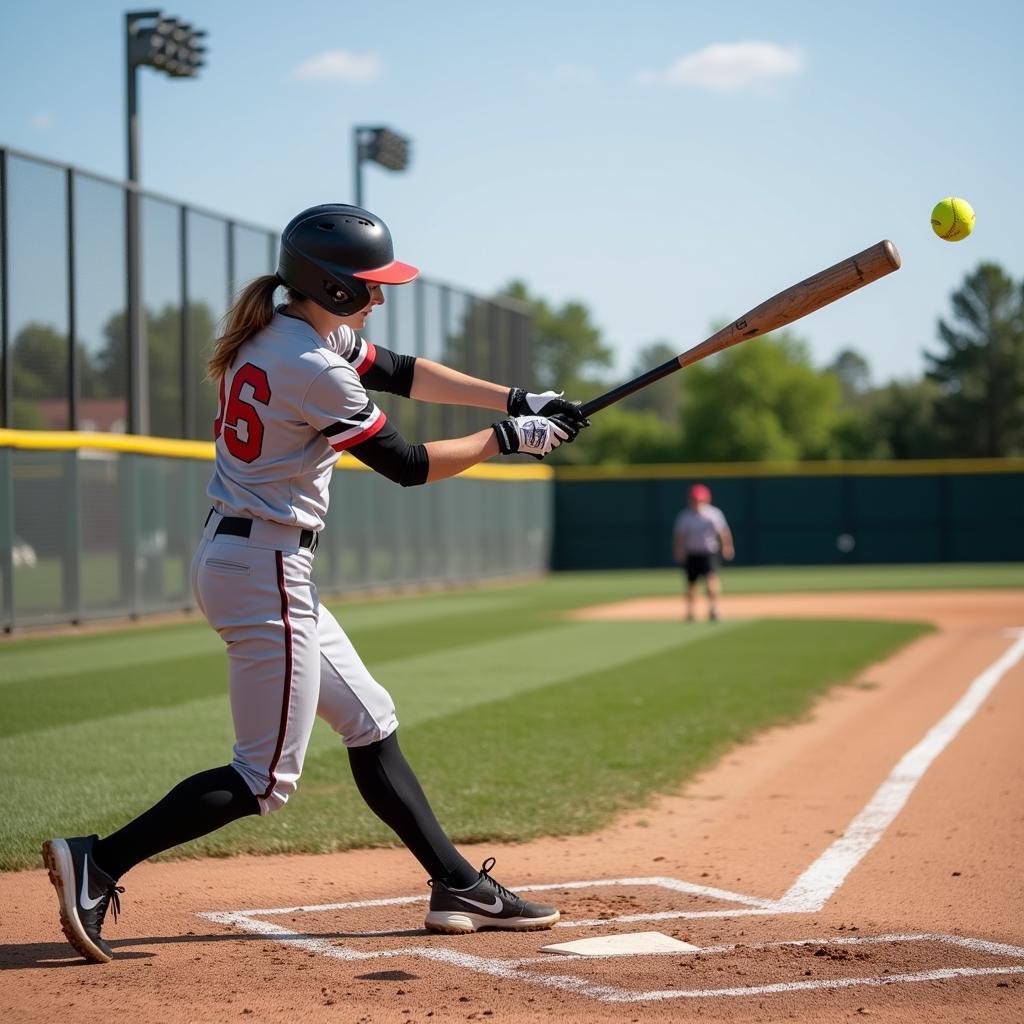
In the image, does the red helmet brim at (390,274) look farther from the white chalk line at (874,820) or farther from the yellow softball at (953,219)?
the white chalk line at (874,820)

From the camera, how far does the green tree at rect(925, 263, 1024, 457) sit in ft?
225

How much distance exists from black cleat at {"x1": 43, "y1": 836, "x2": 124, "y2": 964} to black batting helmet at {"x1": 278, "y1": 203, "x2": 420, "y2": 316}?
5.51 ft

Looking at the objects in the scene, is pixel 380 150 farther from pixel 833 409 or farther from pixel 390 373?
pixel 833 409

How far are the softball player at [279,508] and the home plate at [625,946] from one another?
85 centimetres

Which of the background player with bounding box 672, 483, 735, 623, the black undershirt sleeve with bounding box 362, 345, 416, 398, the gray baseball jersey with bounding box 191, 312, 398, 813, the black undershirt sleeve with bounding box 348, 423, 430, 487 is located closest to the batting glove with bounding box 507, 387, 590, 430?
the black undershirt sleeve with bounding box 362, 345, 416, 398

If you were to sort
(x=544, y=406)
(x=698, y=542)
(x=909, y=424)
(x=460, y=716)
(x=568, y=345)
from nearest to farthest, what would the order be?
(x=544, y=406)
(x=460, y=716)
(x=698, y=542)
(x=909, y=424)
(x=568, y=345)

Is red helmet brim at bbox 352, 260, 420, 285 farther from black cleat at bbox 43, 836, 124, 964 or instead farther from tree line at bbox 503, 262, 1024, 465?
tree line at bbox 503, 262, 1024, 465

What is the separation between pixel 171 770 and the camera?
688 centimetres

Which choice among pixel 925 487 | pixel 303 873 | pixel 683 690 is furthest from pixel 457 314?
pixel 303 873

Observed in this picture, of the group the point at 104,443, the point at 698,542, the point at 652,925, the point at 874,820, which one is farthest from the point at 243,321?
the point at 698,542

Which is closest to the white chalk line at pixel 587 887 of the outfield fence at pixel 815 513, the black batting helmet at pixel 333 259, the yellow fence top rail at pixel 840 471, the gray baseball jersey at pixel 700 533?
the black batting helmet at pixel 333 259

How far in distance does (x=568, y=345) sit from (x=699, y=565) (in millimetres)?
89085

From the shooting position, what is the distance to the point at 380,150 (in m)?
27.3

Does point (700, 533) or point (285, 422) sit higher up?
point (285, 422)
